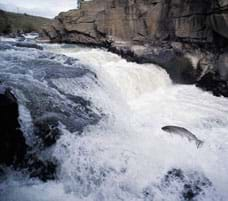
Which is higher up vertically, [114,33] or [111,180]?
[114,33]

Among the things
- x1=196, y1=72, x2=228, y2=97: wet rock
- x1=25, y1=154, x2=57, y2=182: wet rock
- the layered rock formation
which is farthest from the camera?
the layered rock formation

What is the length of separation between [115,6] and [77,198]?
14582 mm

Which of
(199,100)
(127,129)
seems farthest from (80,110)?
(199,100)

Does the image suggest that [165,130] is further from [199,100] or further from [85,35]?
[85,35]

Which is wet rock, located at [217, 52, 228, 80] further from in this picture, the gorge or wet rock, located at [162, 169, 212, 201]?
wet rock, located at [162, 169, 212, 201]

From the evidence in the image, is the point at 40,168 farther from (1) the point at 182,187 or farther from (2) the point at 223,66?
(2) the point at 223,66

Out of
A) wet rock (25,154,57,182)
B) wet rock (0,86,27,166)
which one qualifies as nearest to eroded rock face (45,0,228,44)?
wet rock (25,154,57,182)

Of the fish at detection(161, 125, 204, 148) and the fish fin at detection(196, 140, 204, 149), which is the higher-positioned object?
the fish at detection(161, 125, 204, 148)

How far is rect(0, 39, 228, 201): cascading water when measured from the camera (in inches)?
175

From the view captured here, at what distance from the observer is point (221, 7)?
9375 mm

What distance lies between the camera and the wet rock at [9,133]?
14.1 feet

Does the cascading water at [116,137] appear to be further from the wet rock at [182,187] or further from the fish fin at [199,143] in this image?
the fish fin at [199,143]

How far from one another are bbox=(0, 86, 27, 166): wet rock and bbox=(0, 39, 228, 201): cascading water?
279 millimetres

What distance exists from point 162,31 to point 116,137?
31.7 feet
